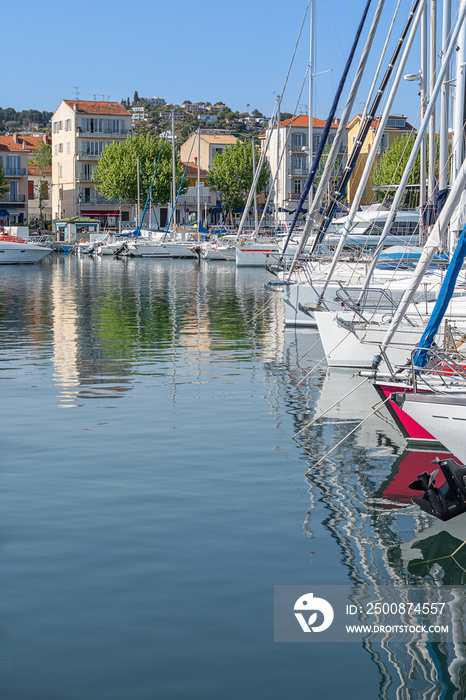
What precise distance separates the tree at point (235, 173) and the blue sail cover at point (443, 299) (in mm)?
99245

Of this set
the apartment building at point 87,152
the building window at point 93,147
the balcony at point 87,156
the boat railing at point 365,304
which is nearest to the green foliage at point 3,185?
the apartment building at point 87,152

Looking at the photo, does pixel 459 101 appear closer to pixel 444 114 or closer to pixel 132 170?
pixel 444 114

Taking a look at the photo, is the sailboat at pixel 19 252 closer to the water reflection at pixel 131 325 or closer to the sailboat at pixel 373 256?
the water reflection at pixel 131 325

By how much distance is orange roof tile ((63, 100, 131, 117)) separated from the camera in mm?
113438

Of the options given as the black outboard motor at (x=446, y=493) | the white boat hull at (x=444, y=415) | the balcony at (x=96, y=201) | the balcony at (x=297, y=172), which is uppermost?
the balcony at (x=297, y=172)

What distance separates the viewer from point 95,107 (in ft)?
377

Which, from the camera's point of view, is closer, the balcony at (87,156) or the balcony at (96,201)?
the balcony at (87,156)

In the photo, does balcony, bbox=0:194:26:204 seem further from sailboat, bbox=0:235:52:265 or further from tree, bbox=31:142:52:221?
sailboat, bbox=0:235:52:265

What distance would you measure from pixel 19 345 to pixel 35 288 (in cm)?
2368

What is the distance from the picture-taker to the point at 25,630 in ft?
26.3

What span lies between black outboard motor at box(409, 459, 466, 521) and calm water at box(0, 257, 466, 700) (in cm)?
34

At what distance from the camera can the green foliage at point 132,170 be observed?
339 ft

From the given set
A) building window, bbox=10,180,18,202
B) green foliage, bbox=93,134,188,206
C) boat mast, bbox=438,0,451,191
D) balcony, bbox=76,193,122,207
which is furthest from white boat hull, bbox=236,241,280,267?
building window, bbox=10,180,18,202

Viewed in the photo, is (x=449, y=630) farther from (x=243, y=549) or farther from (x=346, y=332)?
(x=346, y=332)
